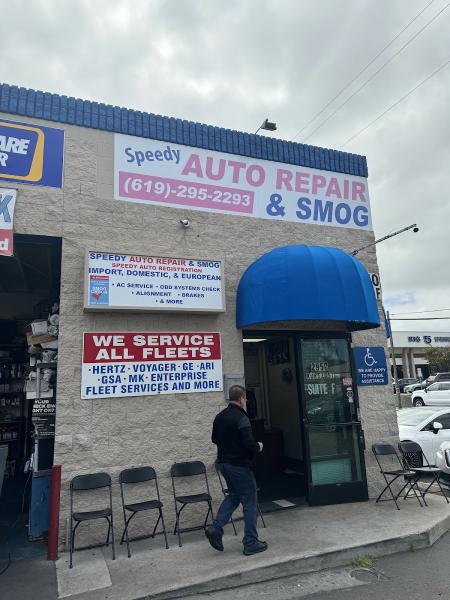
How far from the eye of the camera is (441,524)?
228 inches

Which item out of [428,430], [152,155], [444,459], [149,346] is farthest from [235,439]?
[428,430]

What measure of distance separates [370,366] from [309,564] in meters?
3.68

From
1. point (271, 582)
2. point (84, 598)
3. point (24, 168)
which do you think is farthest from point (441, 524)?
point (24, 168)

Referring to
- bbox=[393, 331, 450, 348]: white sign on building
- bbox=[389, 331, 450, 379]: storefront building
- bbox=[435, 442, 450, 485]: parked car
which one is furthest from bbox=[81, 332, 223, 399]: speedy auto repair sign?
bbox=[393, 331, 450, 348]: white sign on building

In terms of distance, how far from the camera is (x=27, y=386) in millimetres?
6117

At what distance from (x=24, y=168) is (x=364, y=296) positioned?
5.07m

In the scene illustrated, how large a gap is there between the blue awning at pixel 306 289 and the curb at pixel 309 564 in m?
2.77

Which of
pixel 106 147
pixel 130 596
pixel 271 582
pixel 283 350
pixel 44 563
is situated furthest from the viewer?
pixel 283 350

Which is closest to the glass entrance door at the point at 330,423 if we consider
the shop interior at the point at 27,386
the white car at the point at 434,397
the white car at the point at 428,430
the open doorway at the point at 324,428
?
the open doorway at the point at 324,428

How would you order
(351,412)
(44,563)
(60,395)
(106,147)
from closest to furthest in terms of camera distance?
(44,563), (60,395), (106,147), (351,412)

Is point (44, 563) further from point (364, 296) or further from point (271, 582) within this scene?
point (364, 296)

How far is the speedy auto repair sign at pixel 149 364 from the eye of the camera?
18.9 ft

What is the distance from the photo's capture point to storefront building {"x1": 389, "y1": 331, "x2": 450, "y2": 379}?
1874 inches

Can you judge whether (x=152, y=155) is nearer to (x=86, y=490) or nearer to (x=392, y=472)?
(x=86, y=490)
